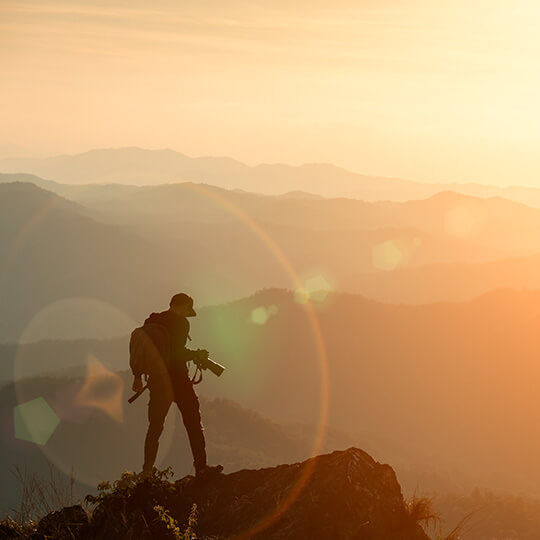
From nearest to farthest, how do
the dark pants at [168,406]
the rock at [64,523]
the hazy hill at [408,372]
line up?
the rock at [64,523]
the dark pants at [168,406]
the hazy hill at [408,372]

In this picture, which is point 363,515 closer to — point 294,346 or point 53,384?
point 53,384

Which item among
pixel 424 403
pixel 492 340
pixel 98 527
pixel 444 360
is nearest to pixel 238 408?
pixel 424 403

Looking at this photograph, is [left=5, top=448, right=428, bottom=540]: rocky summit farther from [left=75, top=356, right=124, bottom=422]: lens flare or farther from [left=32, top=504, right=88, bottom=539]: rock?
[left=75, top=356, right=124, bottom=422]: lens flare

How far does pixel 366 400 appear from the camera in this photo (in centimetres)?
9394

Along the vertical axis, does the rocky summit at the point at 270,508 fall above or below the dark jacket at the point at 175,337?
below

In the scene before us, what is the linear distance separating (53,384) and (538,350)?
2711 inches

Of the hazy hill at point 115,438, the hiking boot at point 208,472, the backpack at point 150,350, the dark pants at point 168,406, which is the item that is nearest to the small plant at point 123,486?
the hiking boot at point 208,472

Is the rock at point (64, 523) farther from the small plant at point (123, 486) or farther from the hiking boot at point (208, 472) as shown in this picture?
the hiking boot at point (208, 472)

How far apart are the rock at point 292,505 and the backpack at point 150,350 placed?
1.66 metres

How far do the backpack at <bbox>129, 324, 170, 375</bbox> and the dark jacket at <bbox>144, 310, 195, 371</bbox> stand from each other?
16cm

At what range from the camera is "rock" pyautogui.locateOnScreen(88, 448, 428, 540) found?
24.2 feet

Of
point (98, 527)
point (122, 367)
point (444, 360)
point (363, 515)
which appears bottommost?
point (122, 367)

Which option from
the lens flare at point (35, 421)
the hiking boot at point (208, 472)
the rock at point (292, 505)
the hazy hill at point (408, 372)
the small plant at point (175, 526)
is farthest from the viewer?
the hazy hill at point (408, 372)

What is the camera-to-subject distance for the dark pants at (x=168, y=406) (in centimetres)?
955
